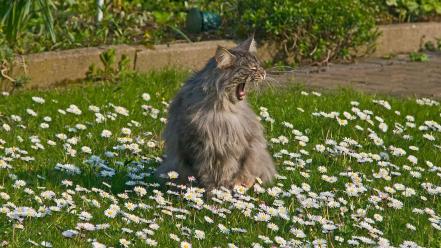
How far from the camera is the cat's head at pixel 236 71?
5953 mm

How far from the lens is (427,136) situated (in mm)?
7797

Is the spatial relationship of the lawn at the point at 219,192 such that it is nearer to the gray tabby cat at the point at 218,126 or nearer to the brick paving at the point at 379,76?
the gray tabby cat at the point at 218,126

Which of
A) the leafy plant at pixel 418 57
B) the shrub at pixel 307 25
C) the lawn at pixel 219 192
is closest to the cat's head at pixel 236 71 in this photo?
the lawn at pixel 219 192

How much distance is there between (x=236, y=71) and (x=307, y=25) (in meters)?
5.26

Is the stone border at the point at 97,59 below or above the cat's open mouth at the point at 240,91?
below

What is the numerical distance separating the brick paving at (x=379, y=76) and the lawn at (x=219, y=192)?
88 centimetres

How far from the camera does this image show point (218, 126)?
5.99 m

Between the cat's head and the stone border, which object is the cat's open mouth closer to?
the cat's head

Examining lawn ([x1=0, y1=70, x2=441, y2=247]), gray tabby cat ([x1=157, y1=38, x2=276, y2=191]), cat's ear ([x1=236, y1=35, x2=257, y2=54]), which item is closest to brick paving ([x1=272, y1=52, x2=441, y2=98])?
lawn ([x1=0, y1=70, x2=441, y2=247])

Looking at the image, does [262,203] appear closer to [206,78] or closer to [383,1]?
[206,78]

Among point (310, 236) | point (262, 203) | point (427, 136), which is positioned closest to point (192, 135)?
point (262, 203)

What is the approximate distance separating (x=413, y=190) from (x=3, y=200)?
257 cm

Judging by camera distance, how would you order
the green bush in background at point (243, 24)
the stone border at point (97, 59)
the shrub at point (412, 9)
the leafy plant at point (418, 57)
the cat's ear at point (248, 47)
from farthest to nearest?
the shrub at point (412, 9)
the leafy plant at point (418, 57)
the green bush in background at point (243, 24)
the stone border at point (97, 59)
the cat's ear at point (248, 47)

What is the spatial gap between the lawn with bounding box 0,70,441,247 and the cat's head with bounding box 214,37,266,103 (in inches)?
23.9
